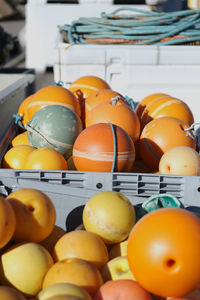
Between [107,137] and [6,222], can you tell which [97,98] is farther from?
[6,222]

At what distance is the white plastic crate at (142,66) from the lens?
12.8 feet

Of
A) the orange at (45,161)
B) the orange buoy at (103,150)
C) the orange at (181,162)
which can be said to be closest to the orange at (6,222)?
the orange at (45,161)

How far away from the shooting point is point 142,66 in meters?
3.93

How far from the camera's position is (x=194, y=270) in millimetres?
1426

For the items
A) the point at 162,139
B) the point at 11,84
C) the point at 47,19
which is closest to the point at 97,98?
the point at 162,139

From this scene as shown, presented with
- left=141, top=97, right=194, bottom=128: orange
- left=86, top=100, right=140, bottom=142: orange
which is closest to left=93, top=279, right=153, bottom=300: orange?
left=86, top=100, right=140, bottom=142: orange

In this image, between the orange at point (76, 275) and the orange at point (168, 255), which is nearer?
the orange at point (168, 255)

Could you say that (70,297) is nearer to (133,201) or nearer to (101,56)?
(133,201)

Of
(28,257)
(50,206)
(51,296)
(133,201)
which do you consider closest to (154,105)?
(133,201)

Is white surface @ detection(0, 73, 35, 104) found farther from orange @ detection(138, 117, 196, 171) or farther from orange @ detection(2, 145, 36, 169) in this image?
orange @ detection(138, 117, 196, 171)

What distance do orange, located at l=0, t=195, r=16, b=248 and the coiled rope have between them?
9.54 ft

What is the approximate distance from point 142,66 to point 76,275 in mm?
2704

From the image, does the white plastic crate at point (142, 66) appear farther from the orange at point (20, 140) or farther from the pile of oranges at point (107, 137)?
the orange at point (20, 140)

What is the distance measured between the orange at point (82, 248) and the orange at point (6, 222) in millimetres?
224
